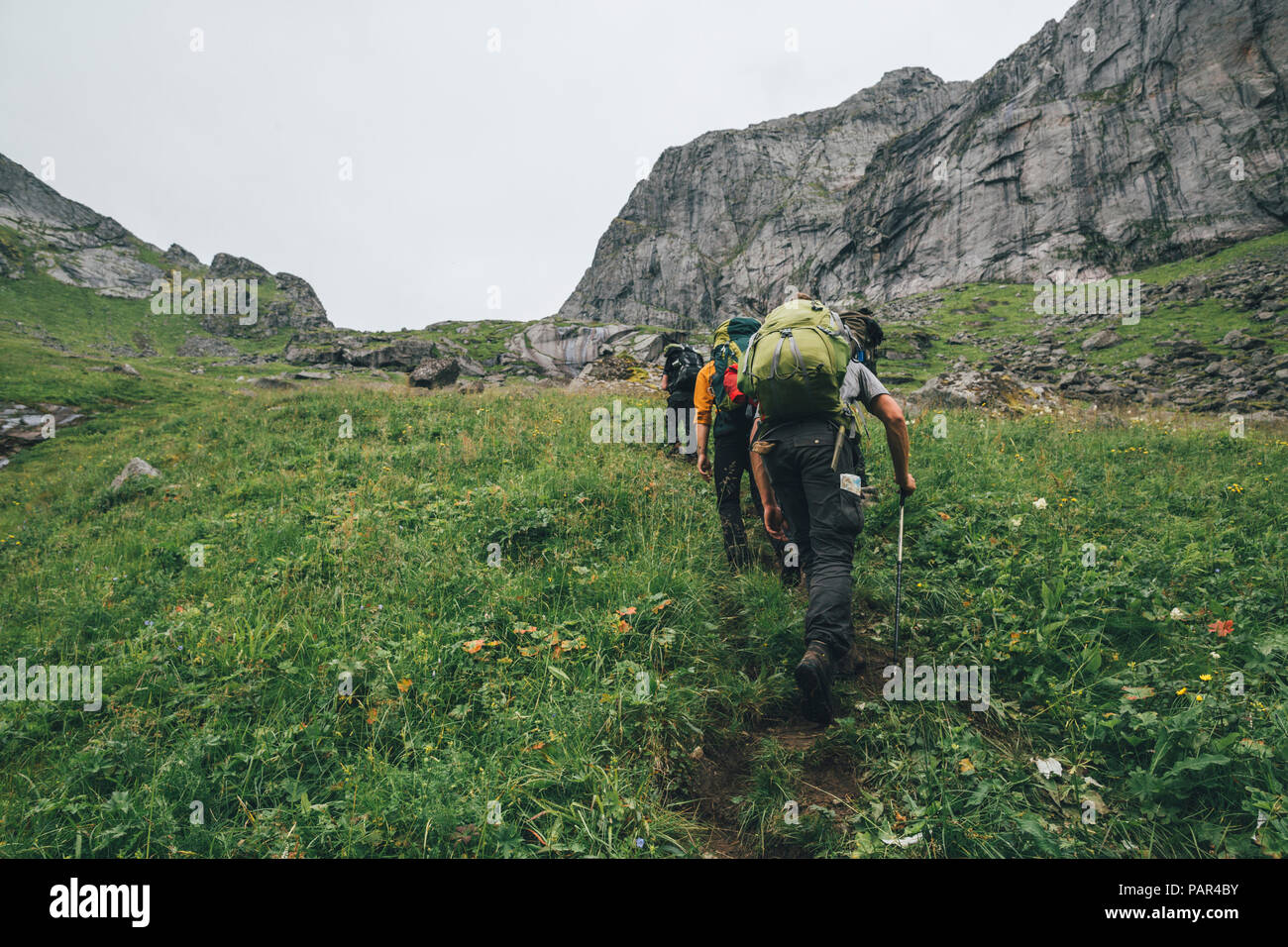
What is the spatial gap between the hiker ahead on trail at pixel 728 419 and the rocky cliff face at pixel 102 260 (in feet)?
424

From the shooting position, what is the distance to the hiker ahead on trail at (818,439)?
3.85m

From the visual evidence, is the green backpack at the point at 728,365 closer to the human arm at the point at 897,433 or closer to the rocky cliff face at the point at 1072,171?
the human arm at the point at 897,433

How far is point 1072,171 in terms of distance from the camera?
8662 cm

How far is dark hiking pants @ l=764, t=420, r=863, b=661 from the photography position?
3.72m

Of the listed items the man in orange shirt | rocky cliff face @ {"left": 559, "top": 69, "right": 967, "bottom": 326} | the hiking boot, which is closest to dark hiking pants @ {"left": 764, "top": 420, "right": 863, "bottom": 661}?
the hiking boot

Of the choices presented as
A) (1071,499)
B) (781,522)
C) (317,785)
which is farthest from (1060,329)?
(317,785)

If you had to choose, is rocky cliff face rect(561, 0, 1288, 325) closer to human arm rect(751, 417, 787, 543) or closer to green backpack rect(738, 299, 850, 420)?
green backpack rect(738, 299, 850, 420)

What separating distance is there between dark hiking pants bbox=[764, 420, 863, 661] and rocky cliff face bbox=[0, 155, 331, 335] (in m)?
131

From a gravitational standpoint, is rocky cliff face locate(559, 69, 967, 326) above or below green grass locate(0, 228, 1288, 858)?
above

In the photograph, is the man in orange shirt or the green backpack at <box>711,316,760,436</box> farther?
the green backpack at <box>711,316,760,436</box>

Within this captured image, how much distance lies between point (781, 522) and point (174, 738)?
16.0 feet

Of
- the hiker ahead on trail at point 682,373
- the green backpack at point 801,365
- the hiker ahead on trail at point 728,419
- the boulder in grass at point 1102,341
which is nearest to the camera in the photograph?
the green backpack at point 801,365

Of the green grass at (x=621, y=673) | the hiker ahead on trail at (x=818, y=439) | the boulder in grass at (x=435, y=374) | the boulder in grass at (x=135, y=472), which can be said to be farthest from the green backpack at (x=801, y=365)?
the boulder in grass at (x=435, y=374)

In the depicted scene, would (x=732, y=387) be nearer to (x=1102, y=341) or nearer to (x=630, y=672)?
(x=630, y=672)
